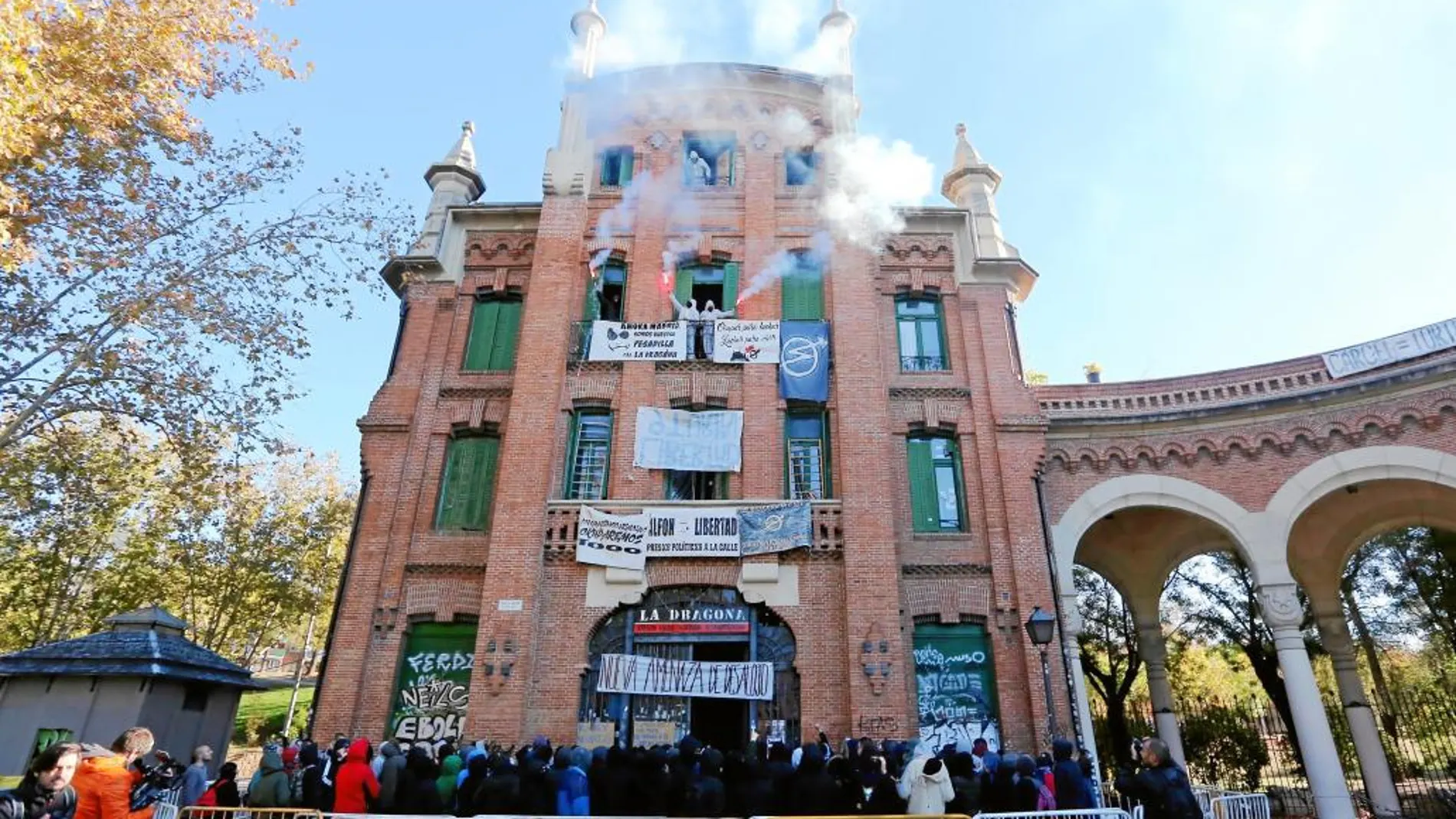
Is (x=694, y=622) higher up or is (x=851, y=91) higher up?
(x=851, y=91)

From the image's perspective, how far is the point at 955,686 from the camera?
14.4 meters

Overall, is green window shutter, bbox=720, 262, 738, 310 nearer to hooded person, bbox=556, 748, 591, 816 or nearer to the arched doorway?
the arched doorway

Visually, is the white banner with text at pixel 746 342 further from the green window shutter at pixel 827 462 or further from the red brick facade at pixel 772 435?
the green window shutter at pixel 827 462

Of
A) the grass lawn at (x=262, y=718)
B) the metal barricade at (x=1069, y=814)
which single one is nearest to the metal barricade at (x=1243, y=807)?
the metal barricade at (x=1069, y=814)

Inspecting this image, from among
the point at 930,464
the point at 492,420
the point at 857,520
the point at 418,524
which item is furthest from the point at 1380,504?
the point at 418,524

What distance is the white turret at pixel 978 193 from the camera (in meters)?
18.5

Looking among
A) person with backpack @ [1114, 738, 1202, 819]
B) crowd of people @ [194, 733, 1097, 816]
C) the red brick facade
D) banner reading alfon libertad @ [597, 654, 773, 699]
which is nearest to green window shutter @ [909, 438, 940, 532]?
the red brick facade

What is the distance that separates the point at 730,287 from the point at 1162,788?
1312 cm

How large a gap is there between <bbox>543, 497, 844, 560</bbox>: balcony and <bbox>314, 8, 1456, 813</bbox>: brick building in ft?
0.16

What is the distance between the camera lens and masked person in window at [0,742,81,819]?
5.77 metres

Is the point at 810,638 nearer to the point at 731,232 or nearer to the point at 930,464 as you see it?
the point at 930,464

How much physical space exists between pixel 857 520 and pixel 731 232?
765 cm

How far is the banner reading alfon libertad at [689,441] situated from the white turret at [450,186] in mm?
7321

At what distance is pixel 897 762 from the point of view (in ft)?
39.5
